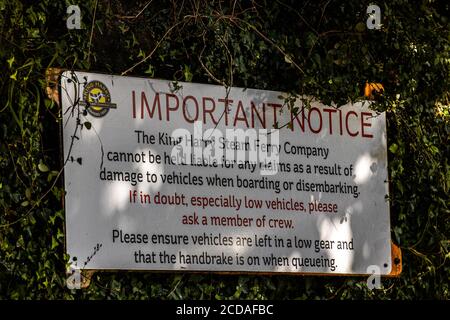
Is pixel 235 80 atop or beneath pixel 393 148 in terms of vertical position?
atop

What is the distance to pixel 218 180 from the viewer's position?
7586 mm

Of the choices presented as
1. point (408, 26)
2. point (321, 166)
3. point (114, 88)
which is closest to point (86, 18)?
point (114, 88)

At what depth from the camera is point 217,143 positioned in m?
7.63

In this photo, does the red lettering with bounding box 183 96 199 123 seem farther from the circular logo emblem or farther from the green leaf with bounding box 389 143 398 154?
the green leaf with bounding box 389 143 398 154

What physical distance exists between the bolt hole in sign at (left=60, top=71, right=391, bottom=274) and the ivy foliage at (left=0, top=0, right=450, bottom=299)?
0.11 meters

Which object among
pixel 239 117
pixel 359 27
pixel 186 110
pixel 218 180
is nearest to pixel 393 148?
pixel 359 27

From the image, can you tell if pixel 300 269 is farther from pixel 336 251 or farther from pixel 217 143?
pixel 217 143

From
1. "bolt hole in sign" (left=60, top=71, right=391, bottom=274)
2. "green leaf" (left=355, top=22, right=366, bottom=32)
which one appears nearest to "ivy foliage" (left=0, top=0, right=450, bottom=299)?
"green leaf" (left=355, top=22, right=366, bottom=32)

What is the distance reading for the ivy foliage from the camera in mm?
6980

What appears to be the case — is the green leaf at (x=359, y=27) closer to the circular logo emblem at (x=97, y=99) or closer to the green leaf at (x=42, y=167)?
the circular logo emblem at (x=97, y=99)

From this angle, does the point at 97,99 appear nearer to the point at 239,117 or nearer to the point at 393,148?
the point at 239,117

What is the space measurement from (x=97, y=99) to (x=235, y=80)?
1.10 metres

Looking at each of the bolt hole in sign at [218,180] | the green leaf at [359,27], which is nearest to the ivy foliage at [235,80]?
the green leaf at [359,27]

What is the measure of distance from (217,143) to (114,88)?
780 millimetres
